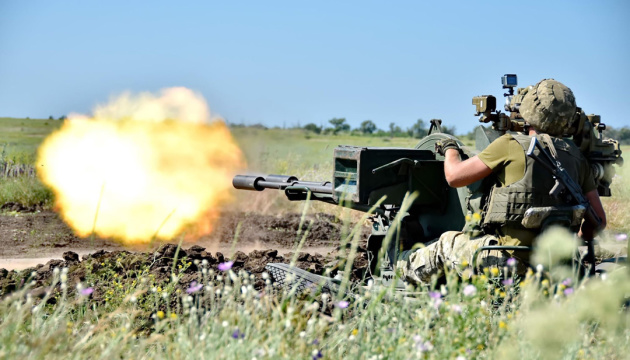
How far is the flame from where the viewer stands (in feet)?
41.9

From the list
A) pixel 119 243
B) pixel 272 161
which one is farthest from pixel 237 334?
pixel 272 161

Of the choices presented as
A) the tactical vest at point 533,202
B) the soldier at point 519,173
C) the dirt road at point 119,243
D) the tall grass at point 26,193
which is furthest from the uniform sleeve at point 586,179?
the tall grass at point 26,193

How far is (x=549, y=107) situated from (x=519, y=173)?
24.6 inches

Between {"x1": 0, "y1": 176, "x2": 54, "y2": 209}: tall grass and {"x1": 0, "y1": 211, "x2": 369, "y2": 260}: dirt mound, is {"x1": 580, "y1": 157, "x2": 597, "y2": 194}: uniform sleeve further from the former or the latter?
{"x1": 0, "y1": 176, "x2": 54, "y2": 209}: tall grass

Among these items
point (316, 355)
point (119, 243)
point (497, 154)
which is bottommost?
point (119, 243)

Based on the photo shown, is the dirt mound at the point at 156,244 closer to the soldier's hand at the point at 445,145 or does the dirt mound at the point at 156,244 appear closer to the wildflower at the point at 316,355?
the soldier's hand at the point at 445,145

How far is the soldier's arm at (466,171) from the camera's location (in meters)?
6.28

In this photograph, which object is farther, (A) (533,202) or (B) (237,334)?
(A) (533,202)

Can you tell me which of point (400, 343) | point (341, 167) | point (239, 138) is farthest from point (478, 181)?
point (239, 138)

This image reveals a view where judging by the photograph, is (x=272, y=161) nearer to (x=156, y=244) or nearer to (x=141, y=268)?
(x=156, y=244)

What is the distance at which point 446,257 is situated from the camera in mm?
6672

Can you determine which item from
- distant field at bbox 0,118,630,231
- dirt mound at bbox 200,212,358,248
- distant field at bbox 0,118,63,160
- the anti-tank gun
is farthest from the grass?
distant field at bbox 0,118,63,160

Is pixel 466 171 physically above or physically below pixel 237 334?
above

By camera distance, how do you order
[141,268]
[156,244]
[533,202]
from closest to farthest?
[533,202], [141,268], [156,244]
